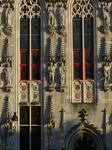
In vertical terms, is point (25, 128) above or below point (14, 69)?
below

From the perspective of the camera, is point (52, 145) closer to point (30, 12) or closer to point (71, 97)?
point (71, 97)

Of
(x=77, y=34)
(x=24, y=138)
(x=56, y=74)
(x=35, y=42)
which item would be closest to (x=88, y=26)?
(x=77, y=34)

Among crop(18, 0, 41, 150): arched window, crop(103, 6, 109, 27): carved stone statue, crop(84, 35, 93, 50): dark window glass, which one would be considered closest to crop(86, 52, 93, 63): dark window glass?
crop(84, 35, 93, 50): dark window glass

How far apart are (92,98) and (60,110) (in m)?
2.36

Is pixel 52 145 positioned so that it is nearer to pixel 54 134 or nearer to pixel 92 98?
pixel 54 134

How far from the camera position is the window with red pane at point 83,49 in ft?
111

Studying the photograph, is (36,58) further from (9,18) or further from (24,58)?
(9,18)

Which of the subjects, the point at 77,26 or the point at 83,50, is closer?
the point at 83,50

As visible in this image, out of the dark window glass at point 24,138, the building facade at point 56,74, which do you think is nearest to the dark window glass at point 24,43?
the building facade at point 56,74

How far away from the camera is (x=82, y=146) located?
3328cm

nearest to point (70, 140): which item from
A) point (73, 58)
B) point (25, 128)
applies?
point (25, 128)

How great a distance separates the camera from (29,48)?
34.0 meters

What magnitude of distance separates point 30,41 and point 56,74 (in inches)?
117

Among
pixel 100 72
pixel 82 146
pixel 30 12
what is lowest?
pixel 82 146
